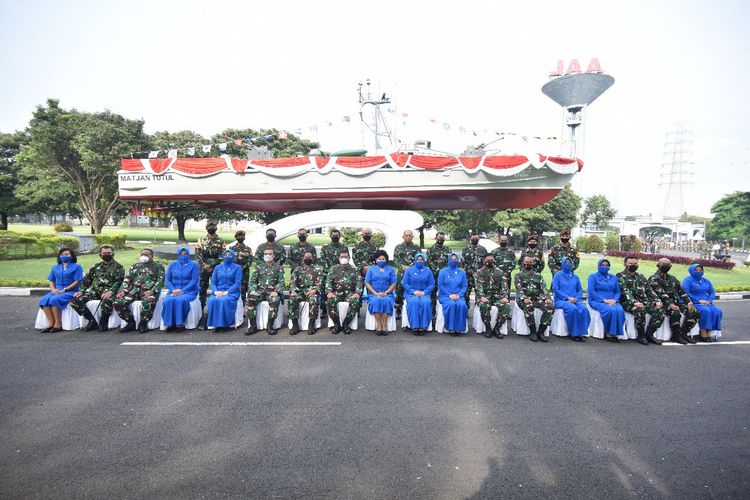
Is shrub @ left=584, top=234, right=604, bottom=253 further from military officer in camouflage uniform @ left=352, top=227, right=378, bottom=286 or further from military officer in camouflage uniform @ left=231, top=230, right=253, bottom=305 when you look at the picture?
military officer in camouflage uniform @ left=231, top=230, right=253, bottom=305

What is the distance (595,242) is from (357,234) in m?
14.2

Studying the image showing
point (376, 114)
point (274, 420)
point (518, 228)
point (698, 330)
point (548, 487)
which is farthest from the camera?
point (518, 228)

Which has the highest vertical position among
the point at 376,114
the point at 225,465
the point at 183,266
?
the point at 376,114

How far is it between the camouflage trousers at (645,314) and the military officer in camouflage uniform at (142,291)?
24.6ft

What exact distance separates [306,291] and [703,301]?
248 inches

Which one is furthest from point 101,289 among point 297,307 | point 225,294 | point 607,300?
point 607,300

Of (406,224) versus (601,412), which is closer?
(601,412)

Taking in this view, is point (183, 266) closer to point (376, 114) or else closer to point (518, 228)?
point (376, 114)

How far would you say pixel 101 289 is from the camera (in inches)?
227

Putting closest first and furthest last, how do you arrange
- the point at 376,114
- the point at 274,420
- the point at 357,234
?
the point at 274,420 → the point at 376,114 → the point at 357,234

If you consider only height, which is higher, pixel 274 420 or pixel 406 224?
pixel 406 224

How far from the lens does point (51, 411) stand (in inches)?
128

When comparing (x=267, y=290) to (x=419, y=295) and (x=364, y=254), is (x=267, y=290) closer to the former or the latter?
(x=364, y=254)

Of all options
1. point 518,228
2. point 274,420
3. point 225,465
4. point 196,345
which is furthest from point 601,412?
point 518,228
